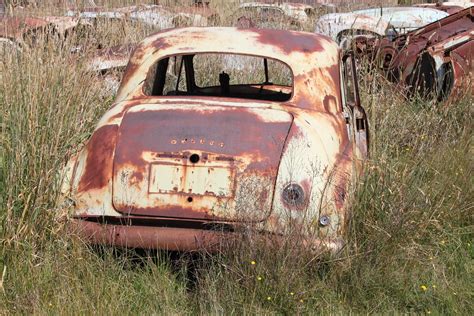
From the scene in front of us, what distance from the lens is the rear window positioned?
5914 mm

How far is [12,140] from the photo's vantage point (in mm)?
4793

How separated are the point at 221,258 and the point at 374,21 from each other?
7.41 m

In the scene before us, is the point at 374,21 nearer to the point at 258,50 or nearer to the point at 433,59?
the point at 433,59

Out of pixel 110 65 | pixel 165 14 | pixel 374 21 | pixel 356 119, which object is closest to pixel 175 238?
pixel 356 119

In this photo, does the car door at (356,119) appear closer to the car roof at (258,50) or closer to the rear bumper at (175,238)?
the car roof at (258,50)

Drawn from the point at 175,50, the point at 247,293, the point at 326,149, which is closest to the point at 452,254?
the point at 326,149

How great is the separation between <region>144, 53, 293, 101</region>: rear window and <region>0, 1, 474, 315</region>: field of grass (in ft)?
2.70

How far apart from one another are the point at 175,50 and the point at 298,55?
33.4 inches

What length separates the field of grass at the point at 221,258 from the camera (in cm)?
424

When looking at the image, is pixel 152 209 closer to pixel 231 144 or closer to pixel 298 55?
pixel 231 144

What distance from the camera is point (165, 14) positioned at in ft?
34.3

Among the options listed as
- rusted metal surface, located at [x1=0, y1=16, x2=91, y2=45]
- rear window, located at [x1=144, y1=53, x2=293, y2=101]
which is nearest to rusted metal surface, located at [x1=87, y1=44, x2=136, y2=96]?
rusted metal surface, located at [x1=0, y1=16, x2=91, y2=45]

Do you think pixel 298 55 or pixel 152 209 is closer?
pixel 152 209

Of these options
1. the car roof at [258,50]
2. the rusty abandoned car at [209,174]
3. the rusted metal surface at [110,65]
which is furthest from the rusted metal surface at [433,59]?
the rusty abandoned car at [209,174]
